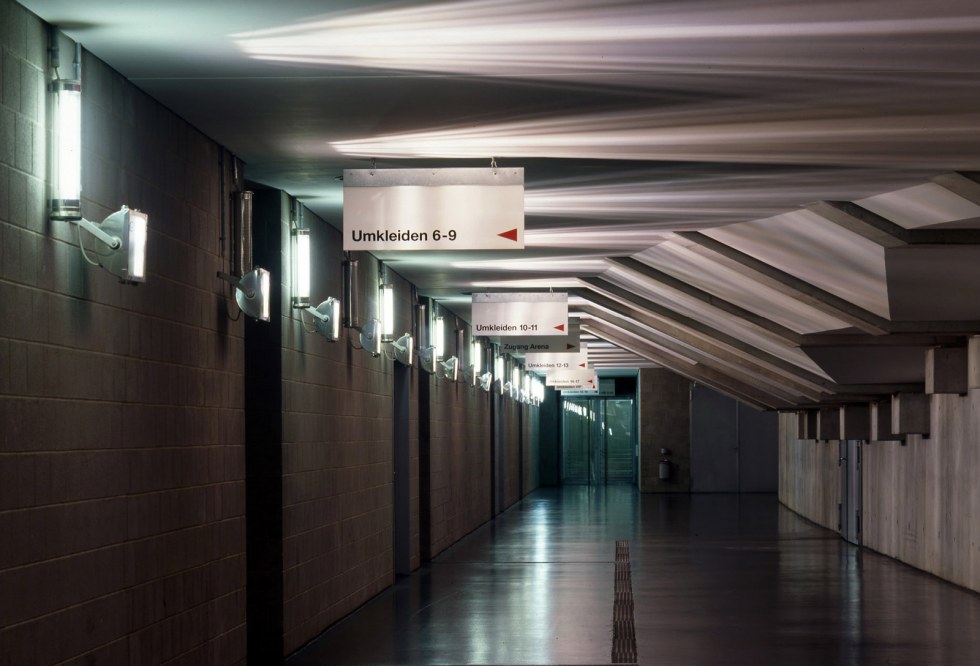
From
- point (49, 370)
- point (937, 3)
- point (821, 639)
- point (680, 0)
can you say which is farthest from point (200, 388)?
point (821, 639)

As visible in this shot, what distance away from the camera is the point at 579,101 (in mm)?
5645

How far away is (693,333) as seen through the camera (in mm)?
16172

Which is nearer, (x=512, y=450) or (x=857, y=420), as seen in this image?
(x=857, y=420)

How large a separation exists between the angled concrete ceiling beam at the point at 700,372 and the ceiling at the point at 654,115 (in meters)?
9.48

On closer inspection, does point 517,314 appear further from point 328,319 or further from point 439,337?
point 328,319

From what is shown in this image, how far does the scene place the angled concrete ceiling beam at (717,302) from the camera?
1229cm

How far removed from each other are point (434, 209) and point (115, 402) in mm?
1896

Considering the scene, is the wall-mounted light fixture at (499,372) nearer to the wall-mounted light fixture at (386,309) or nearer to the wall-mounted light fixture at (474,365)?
the wall-mounted light fixture at (474,365)

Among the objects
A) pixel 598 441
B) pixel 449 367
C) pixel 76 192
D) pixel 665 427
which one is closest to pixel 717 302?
pixel 449 367

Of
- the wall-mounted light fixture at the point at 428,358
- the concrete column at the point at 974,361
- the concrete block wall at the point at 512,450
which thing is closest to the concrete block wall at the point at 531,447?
the concrete block wall at the point at 512,450

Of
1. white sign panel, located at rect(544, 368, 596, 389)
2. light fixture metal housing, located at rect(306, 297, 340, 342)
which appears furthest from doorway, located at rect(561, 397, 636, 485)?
light fixture metal housing, located at rect(306, 297, 340, 342)

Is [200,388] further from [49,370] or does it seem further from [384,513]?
[384,513]

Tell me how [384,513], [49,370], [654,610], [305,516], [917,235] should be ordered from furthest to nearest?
[384,513] → [654,610] → [305,516] → [917,235] → [49,370]

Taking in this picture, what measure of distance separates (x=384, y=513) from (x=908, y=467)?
246 inches
